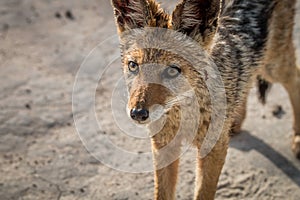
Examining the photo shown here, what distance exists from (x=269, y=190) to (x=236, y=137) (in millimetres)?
968

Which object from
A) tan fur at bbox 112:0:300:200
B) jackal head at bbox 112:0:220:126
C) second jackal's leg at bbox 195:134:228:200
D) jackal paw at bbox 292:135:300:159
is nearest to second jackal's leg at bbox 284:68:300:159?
jackal paw at bbox 292:135:300:159

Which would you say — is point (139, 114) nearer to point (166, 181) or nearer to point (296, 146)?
point (166, 181)

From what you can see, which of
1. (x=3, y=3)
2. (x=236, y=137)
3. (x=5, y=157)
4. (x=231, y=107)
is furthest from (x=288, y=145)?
(x=3, y=3)

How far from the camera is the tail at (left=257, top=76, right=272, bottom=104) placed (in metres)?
5.72

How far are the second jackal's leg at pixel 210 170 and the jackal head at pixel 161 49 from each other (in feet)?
1.95

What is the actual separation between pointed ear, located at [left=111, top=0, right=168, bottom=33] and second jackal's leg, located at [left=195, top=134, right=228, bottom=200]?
1194 millimetres

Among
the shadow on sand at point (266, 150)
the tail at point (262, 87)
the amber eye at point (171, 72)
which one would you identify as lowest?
the shadow on sand at point (266, 150)

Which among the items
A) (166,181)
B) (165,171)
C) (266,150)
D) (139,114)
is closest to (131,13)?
(139,114)

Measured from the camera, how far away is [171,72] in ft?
12.5

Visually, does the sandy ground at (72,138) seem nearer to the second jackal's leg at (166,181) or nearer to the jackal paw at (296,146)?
the jackal paw at (296,146)

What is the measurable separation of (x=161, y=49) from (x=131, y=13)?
46 cm

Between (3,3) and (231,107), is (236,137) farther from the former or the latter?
(3,3)

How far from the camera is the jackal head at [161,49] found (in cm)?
372

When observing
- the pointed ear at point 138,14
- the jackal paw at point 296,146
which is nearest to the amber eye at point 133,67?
the pointed ear at point 138,14
